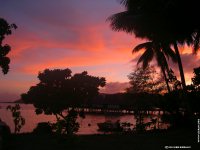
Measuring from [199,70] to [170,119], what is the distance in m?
7.93

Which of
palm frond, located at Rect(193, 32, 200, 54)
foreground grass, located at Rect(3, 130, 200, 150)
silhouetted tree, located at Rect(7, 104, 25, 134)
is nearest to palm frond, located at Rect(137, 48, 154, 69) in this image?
palm frond, located at Rect(193, 32, 200, 54)

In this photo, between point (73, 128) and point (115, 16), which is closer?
point (115, 16)

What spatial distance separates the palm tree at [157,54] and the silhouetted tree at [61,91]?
7.20 m

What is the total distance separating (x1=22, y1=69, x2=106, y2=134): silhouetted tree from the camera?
113 feet

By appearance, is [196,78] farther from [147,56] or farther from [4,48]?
[4,48]

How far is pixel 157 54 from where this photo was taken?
37719mm

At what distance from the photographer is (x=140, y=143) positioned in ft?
59.1

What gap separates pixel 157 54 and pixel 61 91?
42.1 ft

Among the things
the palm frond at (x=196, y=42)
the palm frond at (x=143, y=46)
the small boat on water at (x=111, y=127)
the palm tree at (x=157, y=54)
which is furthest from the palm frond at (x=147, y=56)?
the small boat on water at (x=111, y=127)

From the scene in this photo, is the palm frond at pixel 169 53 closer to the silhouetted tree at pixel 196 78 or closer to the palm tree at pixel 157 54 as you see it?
the palm tree at pixel 157 54

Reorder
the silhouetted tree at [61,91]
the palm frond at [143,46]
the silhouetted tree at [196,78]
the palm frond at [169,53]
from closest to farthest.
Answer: the silhouetted tree at [196,78], the silhouetted tree at [61,91], the palm frond at [169,53], the palm frond at [143,46]

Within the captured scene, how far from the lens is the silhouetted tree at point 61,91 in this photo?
3441 cm

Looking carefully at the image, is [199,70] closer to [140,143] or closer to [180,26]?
[180,26]

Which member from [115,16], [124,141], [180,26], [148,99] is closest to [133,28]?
[115,16]
